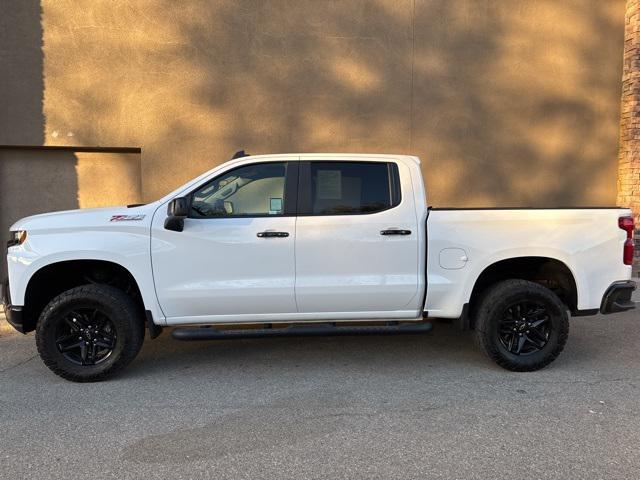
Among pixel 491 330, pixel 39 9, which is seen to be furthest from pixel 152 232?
pixel 39 9

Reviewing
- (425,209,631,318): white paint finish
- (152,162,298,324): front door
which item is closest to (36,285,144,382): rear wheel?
(152,162,298,324): front door

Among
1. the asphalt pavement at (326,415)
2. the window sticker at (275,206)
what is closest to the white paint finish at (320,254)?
the window sticker at (275,206)

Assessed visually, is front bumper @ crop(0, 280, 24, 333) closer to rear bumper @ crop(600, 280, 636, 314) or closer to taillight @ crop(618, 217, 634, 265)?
rear bumper @ crop(600, 280, 636, 314)

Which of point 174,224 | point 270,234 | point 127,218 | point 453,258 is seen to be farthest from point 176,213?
point 453,258

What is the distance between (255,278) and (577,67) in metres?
8.26

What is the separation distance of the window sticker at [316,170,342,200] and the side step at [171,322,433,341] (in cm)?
118

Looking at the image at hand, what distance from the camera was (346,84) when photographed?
8.56m

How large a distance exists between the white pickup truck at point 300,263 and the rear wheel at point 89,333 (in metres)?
0.01

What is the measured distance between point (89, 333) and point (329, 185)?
2480 mm

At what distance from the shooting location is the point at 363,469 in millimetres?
2740

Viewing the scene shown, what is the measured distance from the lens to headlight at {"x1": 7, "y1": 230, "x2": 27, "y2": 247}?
402cm

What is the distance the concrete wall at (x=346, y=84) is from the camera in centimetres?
804

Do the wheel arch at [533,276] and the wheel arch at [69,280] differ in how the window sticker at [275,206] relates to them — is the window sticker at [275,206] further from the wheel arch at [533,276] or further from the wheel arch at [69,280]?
the wheel arch at [533,276]

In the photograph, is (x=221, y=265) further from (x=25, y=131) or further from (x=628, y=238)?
(x=25, y=131)
